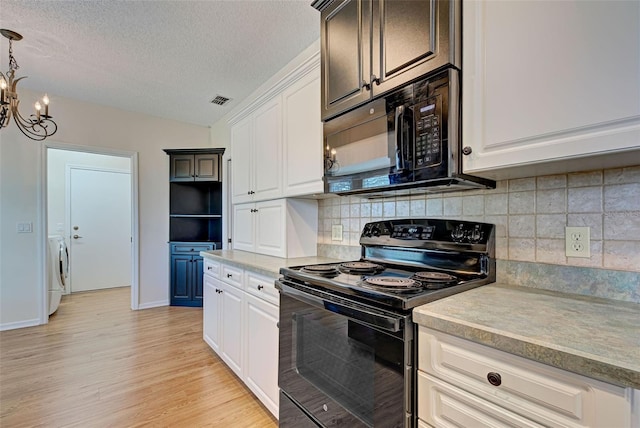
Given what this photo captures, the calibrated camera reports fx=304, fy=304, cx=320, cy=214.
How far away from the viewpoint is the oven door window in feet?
3.16

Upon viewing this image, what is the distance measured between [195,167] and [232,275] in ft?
8.63

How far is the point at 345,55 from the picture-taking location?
1521 millimetres

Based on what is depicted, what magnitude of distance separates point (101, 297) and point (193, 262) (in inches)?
72.0

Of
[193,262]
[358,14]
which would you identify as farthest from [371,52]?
[193,262]

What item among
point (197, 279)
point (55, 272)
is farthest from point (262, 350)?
point (55, 272)

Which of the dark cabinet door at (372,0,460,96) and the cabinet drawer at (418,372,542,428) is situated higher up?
the dark cabinet door at (372,0,460,96)

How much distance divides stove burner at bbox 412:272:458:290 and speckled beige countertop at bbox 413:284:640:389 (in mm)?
84

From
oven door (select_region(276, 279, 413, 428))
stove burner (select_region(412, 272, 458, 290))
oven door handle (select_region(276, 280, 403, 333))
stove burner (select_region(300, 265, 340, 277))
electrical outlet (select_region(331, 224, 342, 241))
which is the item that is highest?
electrical outlet (select_region(331, 224, 342, 241))

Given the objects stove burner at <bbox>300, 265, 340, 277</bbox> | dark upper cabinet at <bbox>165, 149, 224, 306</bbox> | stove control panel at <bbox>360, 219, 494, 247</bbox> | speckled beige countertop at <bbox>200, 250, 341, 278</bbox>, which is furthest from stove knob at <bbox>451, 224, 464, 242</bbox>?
dark upper cabinet at <bbox>165, 149, 224, 306</bbox>

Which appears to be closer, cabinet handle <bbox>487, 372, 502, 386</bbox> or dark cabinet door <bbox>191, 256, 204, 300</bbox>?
cabinet handle <bbox>487, 372, 502, 386</bbox>

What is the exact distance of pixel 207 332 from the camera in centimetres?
271

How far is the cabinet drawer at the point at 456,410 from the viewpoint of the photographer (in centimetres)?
74

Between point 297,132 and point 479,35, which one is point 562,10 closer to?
point 479,35

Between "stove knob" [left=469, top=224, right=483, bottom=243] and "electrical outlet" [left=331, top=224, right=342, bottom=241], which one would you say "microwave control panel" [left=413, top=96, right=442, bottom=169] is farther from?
"electrical outlet" [left=331, top=224, right=342, bottom=241]
